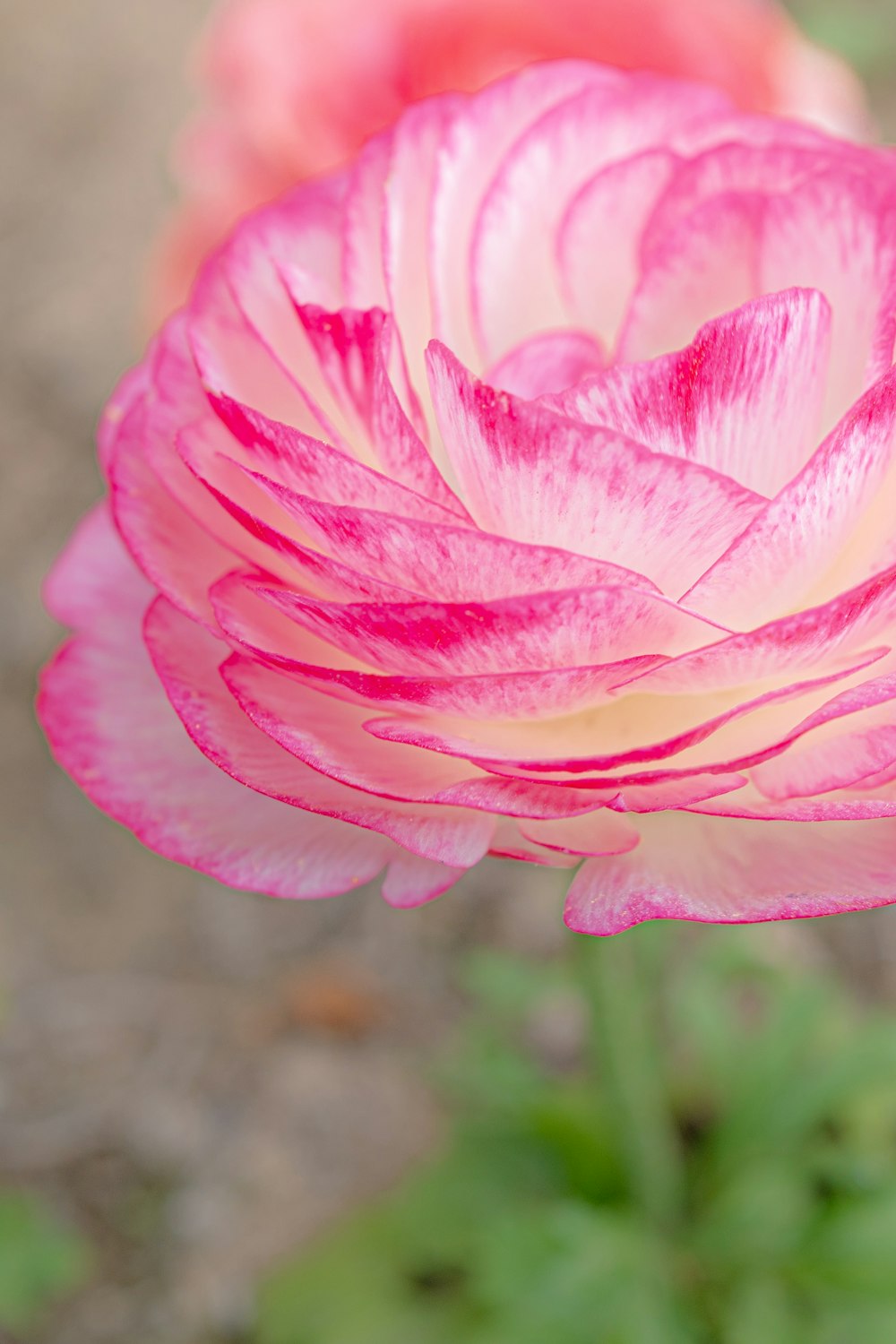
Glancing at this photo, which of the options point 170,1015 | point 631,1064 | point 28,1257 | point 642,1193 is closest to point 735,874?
point 631,1064

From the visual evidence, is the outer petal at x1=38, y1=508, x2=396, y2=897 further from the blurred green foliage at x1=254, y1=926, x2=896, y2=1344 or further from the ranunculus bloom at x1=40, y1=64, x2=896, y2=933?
the blurred green foliage at x1=254, y1=926, x2=896, y2=1344

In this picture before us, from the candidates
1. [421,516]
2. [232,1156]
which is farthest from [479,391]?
[232,1156]

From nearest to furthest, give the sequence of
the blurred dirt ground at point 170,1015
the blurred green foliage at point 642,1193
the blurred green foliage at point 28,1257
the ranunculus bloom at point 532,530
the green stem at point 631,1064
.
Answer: the ranunculus bloom at point 532,530, the green stem at point 631,1064, the blurred green foliage at point 642,1193, the blurred green foliage at point 28,1257, the blurred dirt ground at point 170,1015

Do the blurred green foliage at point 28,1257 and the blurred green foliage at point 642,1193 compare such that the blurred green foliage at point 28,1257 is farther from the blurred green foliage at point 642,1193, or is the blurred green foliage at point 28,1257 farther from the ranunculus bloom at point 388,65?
the ranunculus bloom at point 388,65

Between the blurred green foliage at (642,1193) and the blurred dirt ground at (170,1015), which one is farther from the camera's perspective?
the blurred dirt ground at (170,1015)

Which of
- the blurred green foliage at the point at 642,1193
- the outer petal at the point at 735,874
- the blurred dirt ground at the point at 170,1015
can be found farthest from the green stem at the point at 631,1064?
the blurred dirt ground at the point at 170,1015

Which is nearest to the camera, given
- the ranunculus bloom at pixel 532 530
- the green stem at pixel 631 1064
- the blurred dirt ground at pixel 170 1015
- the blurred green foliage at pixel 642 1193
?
the ranunculus bloom at pixel 532 530
